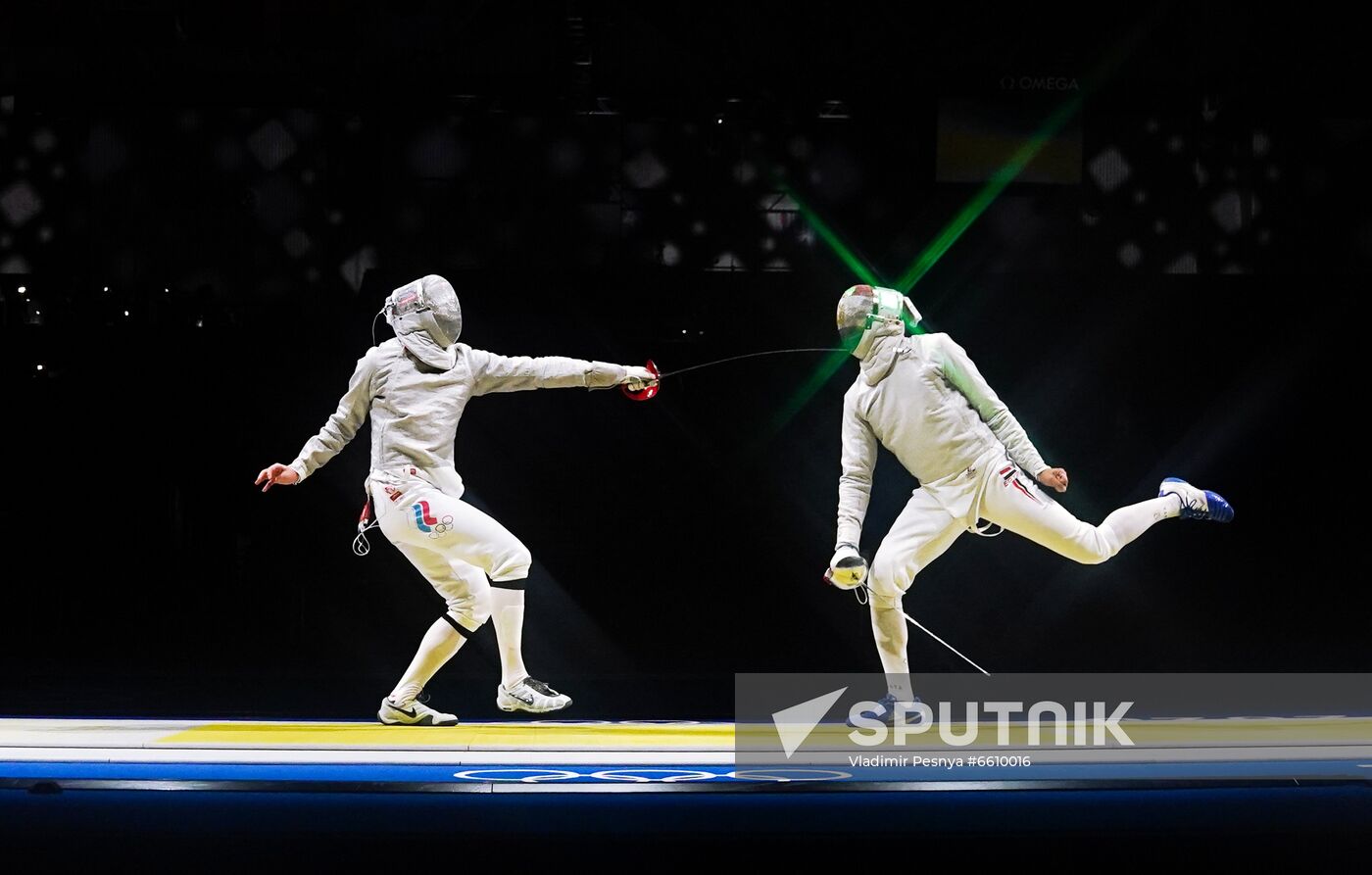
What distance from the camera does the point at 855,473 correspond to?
406cm

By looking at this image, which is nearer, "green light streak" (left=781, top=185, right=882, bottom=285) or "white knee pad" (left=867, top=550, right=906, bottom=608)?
"white knee pad" (left=867, top=550, right=906, bottom=608)

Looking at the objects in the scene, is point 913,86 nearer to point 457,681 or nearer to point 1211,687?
point 1211,687

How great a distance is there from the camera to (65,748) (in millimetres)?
3512

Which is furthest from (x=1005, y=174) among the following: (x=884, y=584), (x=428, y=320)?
(x=428, y=320)

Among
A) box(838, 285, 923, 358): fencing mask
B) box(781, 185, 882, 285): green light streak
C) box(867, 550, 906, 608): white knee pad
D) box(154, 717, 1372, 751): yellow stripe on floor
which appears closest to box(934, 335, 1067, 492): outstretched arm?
box(838, 285, 923, 358): fencing mask

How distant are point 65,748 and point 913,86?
4424 mm

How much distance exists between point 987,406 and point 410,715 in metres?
2.17

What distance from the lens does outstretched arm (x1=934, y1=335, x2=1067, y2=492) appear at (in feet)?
13.0

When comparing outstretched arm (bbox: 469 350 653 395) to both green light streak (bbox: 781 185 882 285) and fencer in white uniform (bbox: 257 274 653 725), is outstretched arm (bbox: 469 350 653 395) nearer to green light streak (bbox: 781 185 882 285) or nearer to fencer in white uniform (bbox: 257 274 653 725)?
fencer in white uniform (bbox: 257 274 653 725)

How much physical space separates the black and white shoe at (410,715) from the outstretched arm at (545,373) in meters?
1.09

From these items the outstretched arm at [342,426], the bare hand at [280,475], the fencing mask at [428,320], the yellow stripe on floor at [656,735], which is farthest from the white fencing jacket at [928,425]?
the bare hand at [280,475]

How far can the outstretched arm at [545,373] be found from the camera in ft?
13.4

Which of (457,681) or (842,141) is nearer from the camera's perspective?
(457,681)

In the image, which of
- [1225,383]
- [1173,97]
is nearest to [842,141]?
[1173,97]
